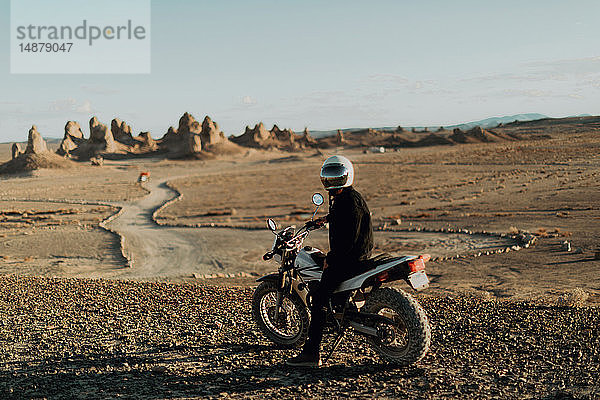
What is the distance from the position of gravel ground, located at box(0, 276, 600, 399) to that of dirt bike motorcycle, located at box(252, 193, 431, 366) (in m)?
0.28

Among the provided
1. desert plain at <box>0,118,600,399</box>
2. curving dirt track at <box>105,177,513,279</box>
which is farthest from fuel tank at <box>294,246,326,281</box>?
curving dirt track at <box>105,177,513,279</box>

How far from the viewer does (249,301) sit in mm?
10281

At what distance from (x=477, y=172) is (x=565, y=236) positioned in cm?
4078

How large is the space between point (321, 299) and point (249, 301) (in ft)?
14.0

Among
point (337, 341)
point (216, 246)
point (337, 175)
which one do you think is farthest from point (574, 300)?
point (216, 246)

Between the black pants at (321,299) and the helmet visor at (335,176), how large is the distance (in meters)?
0.95

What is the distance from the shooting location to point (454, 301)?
9.76 metres

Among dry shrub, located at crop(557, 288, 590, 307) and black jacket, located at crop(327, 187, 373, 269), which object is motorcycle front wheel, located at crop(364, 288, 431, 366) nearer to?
black jacket, located at crop(327, 187, 373, 269)

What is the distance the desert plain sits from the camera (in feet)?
19.3

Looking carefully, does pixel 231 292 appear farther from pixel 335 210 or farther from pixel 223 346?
pixel 335 210

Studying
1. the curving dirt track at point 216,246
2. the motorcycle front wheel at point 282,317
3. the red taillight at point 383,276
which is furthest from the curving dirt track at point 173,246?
the red taillight at point 383,276

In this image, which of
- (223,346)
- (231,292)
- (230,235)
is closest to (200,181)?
(230,235)

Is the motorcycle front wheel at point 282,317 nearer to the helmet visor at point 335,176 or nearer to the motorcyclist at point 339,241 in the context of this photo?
the motorcyclist at point 339,241

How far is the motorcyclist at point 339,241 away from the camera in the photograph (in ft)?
19.9
